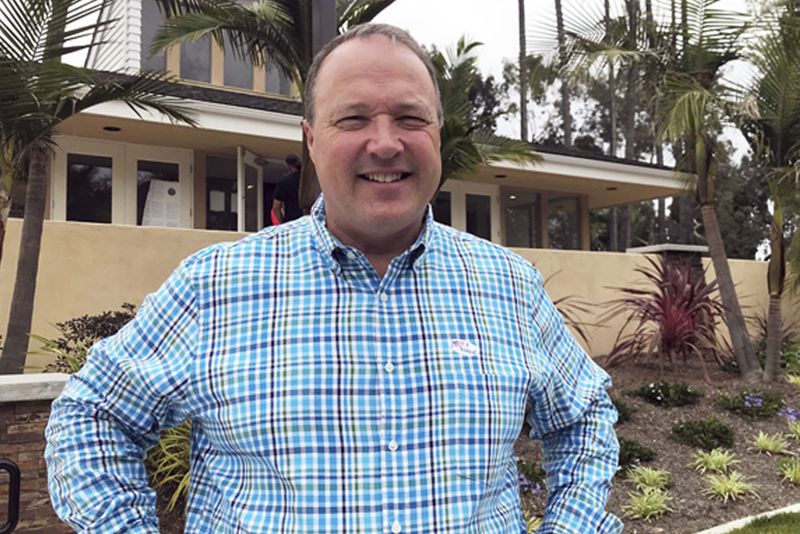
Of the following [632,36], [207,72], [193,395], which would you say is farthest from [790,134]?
[207,72]

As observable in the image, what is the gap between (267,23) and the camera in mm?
7402

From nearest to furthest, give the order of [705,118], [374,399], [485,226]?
[374,399]
[705,118]
[485,226]

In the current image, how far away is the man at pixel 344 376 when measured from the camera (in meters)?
1.48

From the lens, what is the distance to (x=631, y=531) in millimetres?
5098

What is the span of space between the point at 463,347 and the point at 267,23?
21.4 ft

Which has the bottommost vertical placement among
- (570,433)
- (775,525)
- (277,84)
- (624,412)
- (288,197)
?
(775,525)

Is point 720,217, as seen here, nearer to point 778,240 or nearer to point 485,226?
point 485,226

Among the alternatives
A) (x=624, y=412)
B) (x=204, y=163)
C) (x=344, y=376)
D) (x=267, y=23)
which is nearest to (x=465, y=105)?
(x=267, y=23)

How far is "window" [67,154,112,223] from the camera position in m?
11.9

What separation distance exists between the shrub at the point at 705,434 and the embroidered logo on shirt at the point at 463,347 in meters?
5.88

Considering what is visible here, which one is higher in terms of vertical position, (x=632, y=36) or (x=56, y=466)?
(x=632, y=36)

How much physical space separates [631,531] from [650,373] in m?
4.48

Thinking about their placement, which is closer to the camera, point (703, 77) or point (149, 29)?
point (703, 77)

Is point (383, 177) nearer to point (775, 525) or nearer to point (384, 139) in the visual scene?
point (384, 139)
